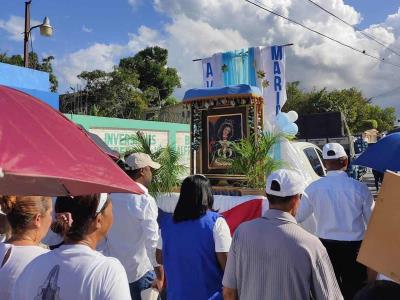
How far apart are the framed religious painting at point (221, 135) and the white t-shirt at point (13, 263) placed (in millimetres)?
5949

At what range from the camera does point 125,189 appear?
1584 mm

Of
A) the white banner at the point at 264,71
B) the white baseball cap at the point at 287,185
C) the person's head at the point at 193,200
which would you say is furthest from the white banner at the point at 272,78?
the white baseball cap at the point at 287,185

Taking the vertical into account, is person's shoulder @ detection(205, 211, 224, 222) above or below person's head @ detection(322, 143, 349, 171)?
below

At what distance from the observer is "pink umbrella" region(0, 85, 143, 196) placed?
1.35 meters

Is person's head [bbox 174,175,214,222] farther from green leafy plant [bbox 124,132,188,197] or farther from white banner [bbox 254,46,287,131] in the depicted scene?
white banner [bbox 254,46,287,131]

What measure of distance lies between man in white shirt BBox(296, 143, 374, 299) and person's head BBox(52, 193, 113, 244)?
2568 millimetres

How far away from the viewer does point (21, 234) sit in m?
2.08

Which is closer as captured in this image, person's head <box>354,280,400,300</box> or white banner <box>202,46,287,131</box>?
person's head <box>354,280,400,300</box>

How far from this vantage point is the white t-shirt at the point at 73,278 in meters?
1.63

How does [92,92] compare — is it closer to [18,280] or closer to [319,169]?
[319,169]

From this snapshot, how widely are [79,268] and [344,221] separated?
9.29ft

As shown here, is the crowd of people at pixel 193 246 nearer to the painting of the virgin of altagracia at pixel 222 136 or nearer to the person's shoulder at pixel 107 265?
the person's shoulder at pixel 107 265

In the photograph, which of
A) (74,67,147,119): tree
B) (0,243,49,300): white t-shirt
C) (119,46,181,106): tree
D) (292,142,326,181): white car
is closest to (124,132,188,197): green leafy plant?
(292,142,326,181): white car

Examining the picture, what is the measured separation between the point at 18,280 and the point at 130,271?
170cm
